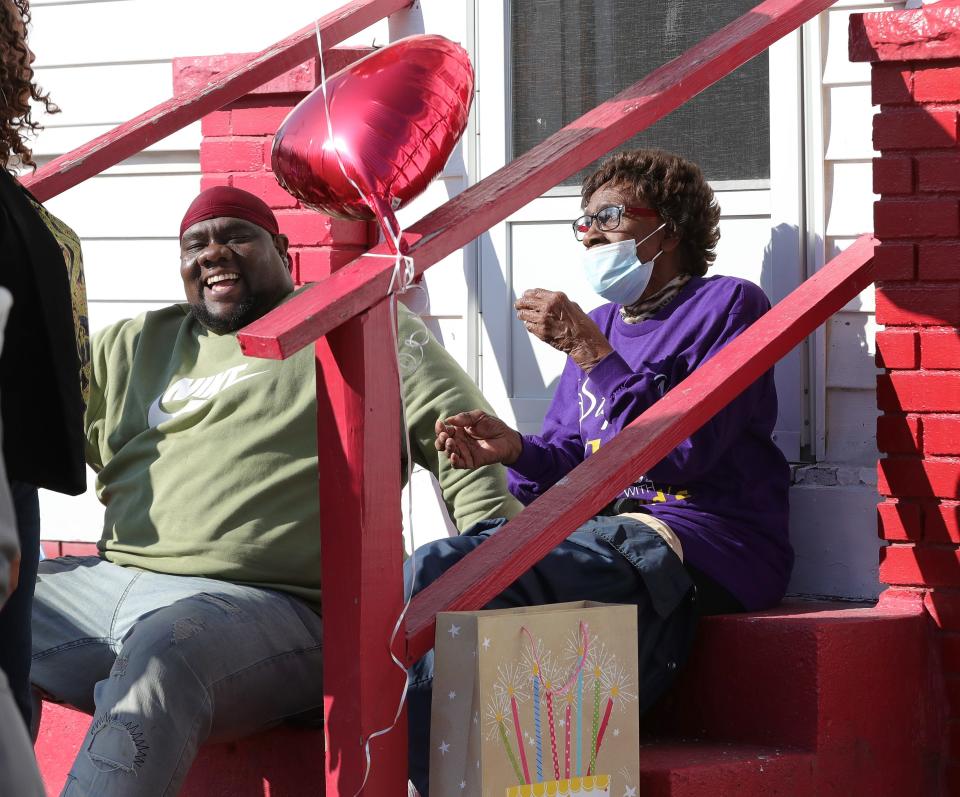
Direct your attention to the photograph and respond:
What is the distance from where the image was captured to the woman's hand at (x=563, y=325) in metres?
3.04

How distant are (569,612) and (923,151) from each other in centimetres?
139

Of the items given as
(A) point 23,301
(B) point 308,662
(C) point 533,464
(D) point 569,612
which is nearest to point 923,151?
(C) point 533,464

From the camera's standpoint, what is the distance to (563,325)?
10.0 ft

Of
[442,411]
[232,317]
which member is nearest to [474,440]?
[442,411]

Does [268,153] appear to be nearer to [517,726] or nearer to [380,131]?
[380,131]

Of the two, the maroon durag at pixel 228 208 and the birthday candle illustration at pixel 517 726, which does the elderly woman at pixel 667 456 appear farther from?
the maroon durag at pixel 228 208

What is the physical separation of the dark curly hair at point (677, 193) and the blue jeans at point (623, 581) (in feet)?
2.76

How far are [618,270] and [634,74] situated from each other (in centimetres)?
90

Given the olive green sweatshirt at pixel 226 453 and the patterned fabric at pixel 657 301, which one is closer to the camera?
the olive green sweatshirt at pixel 226 453

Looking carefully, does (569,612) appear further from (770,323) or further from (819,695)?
(770,323)

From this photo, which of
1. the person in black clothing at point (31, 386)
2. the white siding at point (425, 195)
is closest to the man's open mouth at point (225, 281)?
the white siding at point (425, 195)

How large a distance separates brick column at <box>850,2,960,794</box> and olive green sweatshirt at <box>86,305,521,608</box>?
0.90 m

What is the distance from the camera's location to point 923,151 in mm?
3119

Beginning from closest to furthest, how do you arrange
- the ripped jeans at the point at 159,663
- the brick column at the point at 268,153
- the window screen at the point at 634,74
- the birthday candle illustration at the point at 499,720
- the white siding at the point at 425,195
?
1. the birthday candle illustration at the point at 499,720
2. the ripped jeans at the point at 159,663
3. the white siding at the point at 425,195
4. the window screen at the point at 634,74
5. the brick column at the point at 268,153
